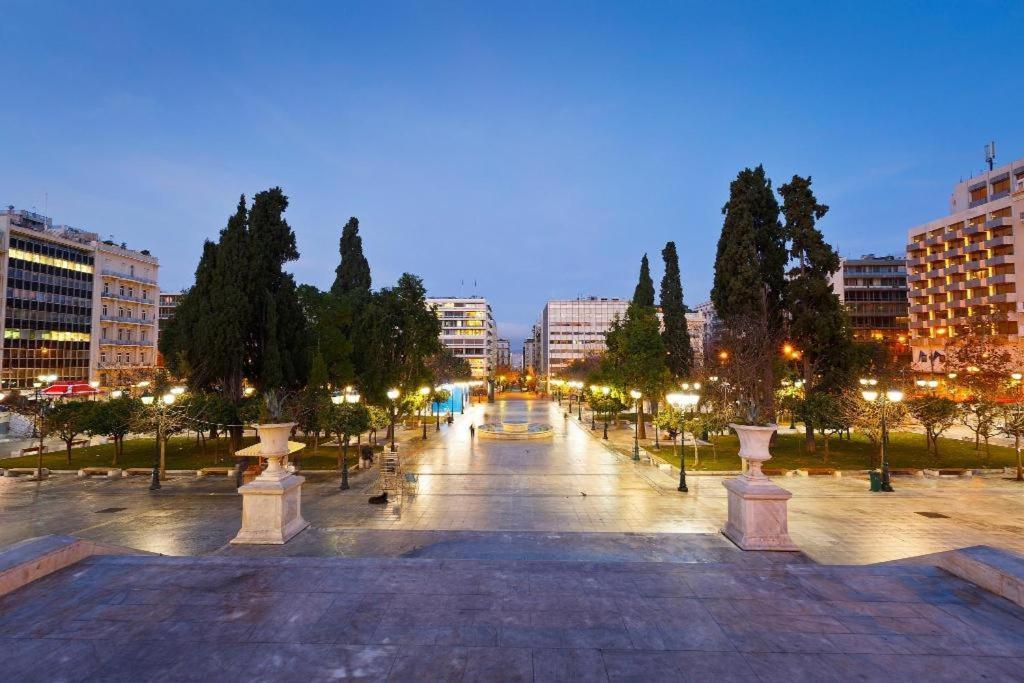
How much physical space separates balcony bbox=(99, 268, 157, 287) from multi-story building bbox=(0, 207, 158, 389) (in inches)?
4.1

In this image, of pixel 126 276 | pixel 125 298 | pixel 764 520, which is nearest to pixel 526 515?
pixel 764 520

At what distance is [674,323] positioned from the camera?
51.0 m

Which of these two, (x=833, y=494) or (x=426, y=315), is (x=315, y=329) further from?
(x=833, y=494)

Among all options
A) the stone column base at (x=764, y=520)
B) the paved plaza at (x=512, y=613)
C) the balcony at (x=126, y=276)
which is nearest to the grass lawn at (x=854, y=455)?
the paved plaza at (x=512, y=613)

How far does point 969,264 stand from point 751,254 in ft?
179

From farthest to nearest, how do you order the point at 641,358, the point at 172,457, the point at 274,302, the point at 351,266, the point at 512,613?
the point at 351,266, the point at 641,358, the point at 274,302, the point at 172,457, the point at 512,613

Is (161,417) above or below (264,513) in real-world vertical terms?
above

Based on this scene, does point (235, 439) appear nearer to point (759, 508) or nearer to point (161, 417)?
point (161, 417)

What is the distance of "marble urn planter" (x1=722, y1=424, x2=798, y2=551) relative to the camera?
31.6 ft

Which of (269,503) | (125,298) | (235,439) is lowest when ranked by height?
(235,439)

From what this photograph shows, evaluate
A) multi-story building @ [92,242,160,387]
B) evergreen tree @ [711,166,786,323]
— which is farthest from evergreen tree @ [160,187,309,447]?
multi-story building @ [92,242,160,387]

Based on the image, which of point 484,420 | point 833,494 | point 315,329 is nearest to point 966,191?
point 484,420

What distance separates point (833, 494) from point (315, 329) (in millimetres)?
28575

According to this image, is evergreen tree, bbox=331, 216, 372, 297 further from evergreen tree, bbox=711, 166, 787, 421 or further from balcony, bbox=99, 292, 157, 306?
balcony, bbox=99, 292, 157, 306
